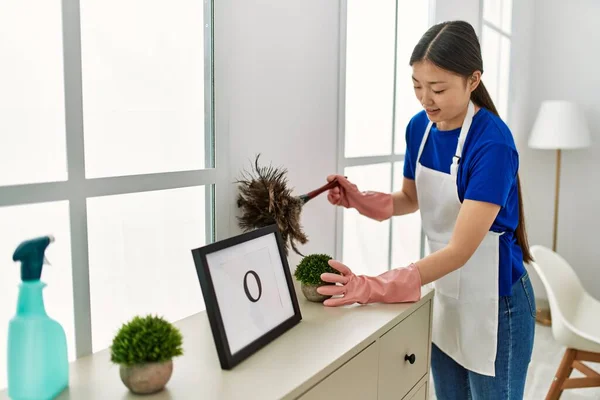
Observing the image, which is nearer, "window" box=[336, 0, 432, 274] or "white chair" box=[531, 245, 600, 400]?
"window" box=[336, 0, 432, 274]

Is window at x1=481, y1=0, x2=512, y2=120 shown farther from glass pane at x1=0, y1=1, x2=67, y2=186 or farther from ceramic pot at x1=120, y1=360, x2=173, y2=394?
ceramic pot at x1=120, y1=360, x2=173, y2=394

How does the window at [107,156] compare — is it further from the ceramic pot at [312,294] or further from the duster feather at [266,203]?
the ceramic pot at [312,294]

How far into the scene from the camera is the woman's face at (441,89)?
134 centimetres

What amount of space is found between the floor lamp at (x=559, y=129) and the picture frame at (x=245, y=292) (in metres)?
2.79

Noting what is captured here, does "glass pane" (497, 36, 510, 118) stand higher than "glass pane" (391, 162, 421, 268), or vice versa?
"glass pane" (497, 36, 510, 118)

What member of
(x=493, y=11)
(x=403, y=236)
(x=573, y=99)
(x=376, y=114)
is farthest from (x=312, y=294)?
(x=573, y=99)

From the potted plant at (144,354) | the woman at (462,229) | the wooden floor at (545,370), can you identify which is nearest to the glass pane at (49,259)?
the potted plant at (144,354)

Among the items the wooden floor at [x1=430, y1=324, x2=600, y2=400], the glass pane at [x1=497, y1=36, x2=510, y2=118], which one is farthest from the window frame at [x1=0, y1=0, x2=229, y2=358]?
the glass pane at [x1=497, y1=36, x2=510, y2=118]

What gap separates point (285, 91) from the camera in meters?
1.42

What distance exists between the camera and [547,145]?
→ 3.44 metres

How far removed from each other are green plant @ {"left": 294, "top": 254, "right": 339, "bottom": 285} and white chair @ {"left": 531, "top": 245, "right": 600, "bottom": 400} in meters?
1.29

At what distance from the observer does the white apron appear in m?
1.45

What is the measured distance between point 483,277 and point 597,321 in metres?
1.50

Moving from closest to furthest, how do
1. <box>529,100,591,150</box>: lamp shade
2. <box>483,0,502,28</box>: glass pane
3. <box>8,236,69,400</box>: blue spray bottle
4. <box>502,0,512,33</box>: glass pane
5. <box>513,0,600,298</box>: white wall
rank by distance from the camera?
1. <box>8,236,69,400</box>: blue spray bottle
2. <box>483,0,502,28</box>: glass pane
3. <box>502,0,512,33</box>: glass pane
4. <box>529,100,591,150</box>: lamp shade
5. <box>513,0,600,298</box>: white wall
